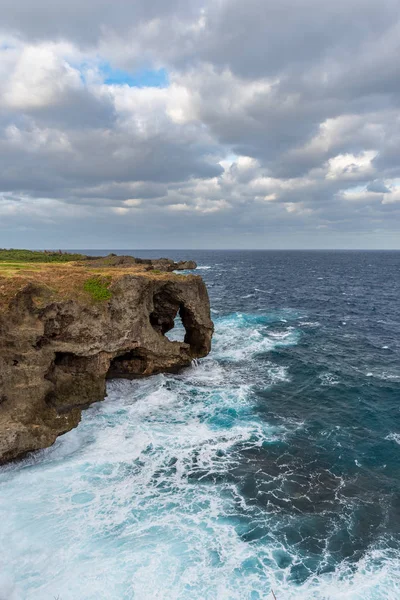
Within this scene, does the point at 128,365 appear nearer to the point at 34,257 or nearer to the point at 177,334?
the point at 177,334

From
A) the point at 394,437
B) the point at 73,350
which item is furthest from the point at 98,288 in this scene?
the point at 394,437

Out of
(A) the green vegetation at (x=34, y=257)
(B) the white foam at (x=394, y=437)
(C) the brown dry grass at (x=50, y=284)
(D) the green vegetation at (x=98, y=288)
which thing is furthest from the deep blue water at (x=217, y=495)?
(A) the green vegetation at (x=34, y=257)

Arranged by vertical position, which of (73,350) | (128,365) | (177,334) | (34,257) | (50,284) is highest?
(34,257)

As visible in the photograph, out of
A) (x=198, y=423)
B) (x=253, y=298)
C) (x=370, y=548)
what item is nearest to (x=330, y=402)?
(x=198, y=423)

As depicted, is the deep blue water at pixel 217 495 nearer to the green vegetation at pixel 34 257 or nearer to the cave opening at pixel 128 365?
the cave opening at pixel 128 365

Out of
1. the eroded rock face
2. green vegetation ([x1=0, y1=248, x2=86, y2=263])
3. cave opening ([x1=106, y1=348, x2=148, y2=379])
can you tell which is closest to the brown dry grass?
the eroded rock face

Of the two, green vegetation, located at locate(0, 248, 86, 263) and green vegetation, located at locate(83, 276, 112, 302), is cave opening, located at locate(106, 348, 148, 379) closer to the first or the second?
green vegetation, located at locate(83, 276, 112, 302)
